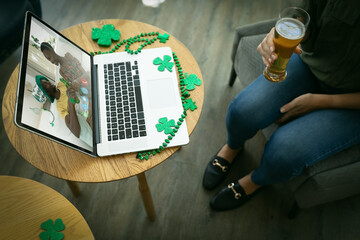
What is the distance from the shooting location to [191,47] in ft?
6.58

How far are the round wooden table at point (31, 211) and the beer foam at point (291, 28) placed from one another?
0.91 m

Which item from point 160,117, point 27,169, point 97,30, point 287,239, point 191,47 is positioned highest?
point 97,30

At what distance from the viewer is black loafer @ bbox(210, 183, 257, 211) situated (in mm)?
1470

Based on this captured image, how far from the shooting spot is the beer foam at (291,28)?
96cm

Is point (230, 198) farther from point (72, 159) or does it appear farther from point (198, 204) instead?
point (72, 159)

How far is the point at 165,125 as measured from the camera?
1.07 m

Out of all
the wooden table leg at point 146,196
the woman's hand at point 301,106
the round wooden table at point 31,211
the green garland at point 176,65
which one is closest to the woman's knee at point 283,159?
the woman's hand at point 301,106

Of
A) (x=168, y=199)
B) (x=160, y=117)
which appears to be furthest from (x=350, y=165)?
(x=168, y=199)

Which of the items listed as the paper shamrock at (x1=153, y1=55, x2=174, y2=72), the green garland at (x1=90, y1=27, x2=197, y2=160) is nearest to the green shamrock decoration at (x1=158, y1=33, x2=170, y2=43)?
the green garland at (x1=90, y1=27, x2=197, y2=160)

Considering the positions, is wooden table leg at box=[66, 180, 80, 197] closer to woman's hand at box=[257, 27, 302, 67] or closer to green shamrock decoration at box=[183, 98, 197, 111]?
green shamrock decoration at box=[183, 98, 197, 111]

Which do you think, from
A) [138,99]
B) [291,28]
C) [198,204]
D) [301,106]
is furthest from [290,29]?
[198,204]

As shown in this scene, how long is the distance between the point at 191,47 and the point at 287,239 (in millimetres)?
1285

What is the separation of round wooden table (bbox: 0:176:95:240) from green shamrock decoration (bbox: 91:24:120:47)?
0.62 metres

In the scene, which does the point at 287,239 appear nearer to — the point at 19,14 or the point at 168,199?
the point at 168,199
